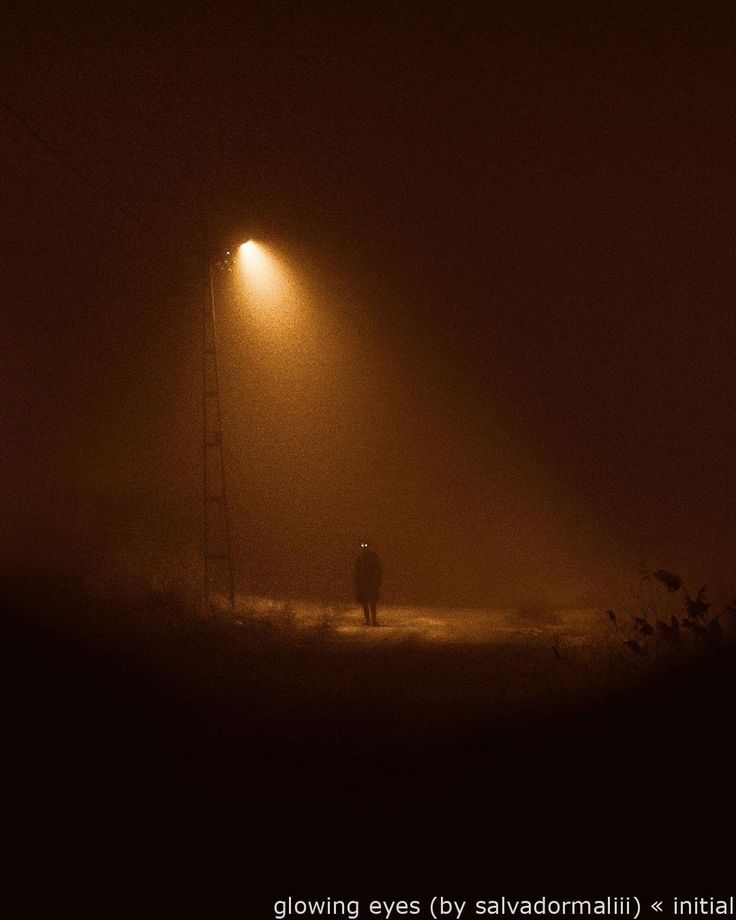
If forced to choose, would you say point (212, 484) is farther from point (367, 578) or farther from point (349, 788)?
point (349, 788)

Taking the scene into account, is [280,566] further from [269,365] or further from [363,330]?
[363,330]

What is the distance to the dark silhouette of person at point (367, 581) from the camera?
19922mm

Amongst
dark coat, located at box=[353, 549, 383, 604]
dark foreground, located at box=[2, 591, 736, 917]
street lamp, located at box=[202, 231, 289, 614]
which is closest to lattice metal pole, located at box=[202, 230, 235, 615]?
street lamp, located at box=[202, 231, 289, 614]

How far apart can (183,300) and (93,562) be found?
1079cm

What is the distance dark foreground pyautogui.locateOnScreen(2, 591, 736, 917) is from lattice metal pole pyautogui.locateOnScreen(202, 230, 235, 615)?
29.4 feet

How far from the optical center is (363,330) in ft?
118

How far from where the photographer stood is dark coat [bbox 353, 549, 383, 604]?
1992 centimetres

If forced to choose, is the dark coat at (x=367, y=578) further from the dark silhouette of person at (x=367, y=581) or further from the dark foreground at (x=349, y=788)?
the dark foreground at (x=349, y=788)

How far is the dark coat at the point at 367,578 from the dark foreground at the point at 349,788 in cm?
982

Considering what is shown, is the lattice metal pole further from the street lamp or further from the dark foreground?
the dark foreground

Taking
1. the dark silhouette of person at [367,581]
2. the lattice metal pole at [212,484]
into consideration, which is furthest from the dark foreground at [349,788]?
the dark silhouette of person at [367,581]

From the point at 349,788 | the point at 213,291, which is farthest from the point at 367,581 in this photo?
the point at 349,788

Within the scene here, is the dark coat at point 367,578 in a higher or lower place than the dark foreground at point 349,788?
higher

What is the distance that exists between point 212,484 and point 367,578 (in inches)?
467
